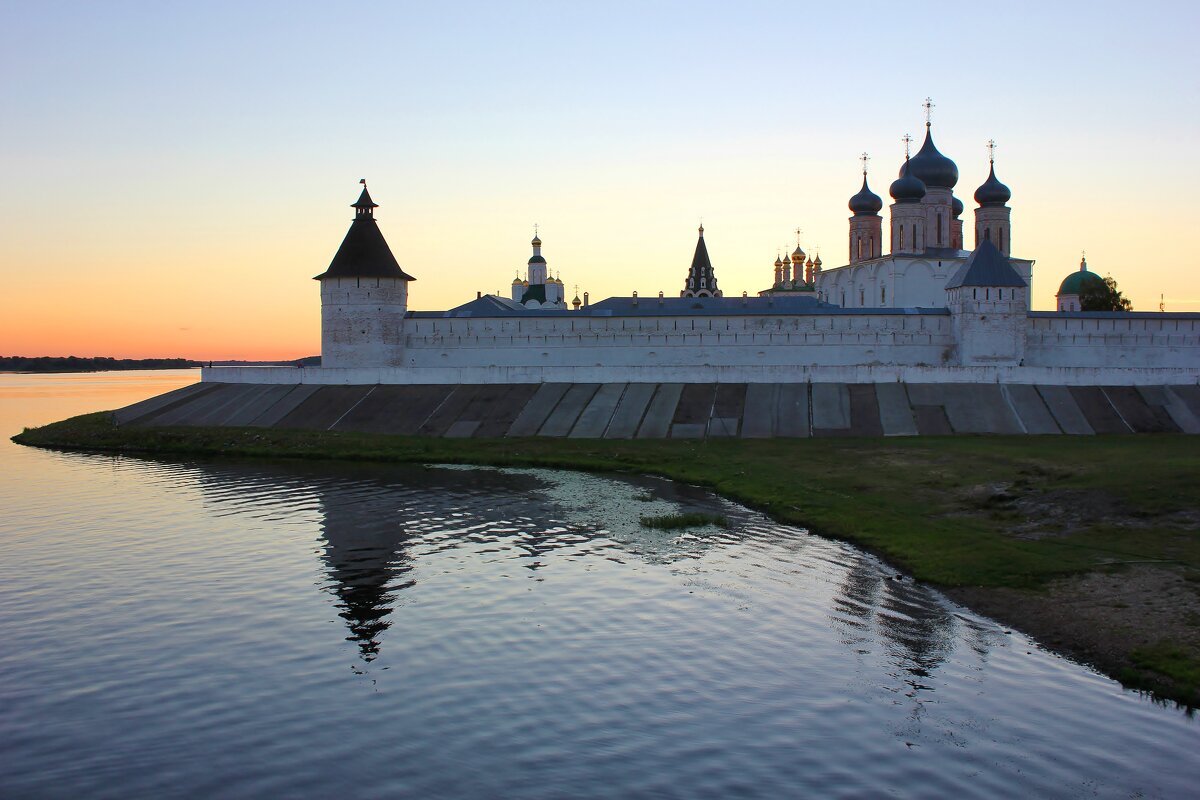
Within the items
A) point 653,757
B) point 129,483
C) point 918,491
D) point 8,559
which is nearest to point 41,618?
point 8,559

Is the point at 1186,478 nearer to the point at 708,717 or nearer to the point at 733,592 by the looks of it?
the point at 733,592

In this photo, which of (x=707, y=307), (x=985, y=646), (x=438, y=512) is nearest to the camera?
(x=985, y=646)

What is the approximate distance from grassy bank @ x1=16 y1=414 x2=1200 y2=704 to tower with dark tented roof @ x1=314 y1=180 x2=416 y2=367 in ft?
28.1

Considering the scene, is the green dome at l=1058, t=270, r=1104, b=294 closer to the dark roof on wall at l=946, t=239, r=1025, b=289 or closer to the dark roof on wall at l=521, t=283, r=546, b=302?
the dark roof on wall at l=946, t=239, r=1025, b=289

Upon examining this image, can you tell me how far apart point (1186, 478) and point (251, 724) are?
15768 mm

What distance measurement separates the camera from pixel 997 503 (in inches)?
759

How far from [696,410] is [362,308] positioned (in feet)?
51.8

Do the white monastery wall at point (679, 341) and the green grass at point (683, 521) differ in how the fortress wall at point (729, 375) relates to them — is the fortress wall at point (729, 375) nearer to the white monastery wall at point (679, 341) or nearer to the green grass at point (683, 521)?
the white monastery wall at point (679, 341)

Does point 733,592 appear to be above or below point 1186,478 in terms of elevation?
below

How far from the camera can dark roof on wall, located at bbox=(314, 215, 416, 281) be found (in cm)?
4253

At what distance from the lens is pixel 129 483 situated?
26.1 metres

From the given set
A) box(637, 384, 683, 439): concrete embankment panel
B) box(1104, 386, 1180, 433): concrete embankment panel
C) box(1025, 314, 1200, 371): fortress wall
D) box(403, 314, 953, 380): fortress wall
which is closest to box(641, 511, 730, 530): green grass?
box(637, 384, 683, 439): concrete embankment panel

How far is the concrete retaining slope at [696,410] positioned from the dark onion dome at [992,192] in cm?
1928

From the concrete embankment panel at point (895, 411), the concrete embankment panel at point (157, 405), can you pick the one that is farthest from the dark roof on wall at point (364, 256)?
the concrete embankment panel at point (895, 411)
